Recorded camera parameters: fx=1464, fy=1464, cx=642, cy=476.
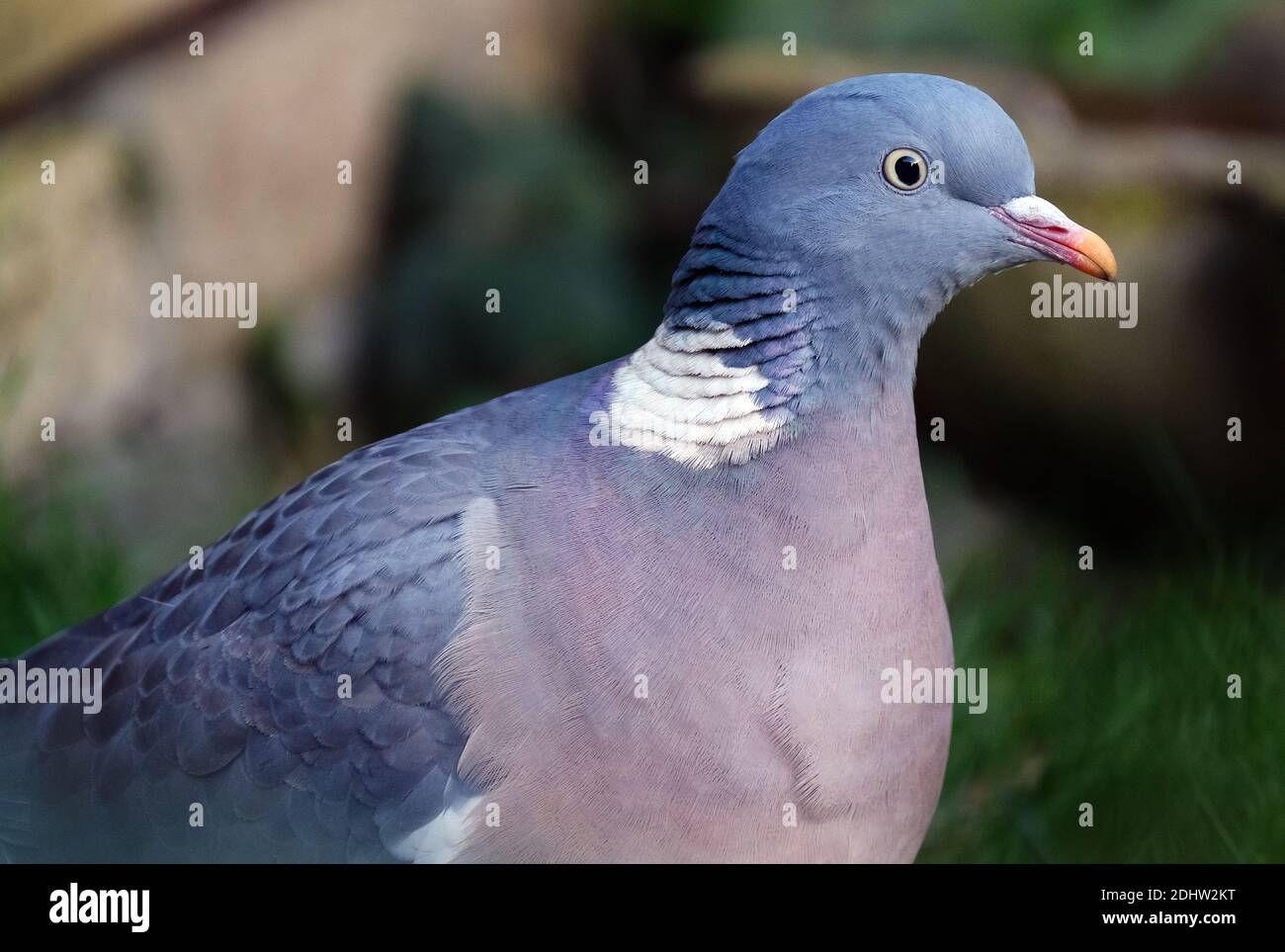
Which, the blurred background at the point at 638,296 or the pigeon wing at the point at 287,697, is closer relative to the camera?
the pigeon wing at the point at 287,697

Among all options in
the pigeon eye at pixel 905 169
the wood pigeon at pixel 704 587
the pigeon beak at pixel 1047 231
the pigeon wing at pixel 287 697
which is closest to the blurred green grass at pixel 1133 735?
the wood pigeon at pixel 704 587

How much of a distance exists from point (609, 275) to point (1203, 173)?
8.06 feet

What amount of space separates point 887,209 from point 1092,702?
6.95 feet

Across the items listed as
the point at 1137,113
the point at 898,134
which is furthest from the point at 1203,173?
the point at 898,134

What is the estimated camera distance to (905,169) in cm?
274

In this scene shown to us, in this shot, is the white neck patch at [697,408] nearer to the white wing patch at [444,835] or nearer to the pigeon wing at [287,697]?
the pigeon wing at [287,697]

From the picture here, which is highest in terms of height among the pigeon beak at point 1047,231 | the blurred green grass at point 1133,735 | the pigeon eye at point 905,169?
the pigeon eye at point 905,169

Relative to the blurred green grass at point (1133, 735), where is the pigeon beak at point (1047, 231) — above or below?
above

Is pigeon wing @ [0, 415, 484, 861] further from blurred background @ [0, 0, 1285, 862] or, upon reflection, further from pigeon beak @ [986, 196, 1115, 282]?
blurred background @ [0, 0, 1285, 862]

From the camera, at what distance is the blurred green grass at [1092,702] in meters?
3.81

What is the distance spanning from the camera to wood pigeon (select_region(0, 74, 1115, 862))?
2666 mm

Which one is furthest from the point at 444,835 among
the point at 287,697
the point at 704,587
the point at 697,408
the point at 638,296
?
the point at 638,296
